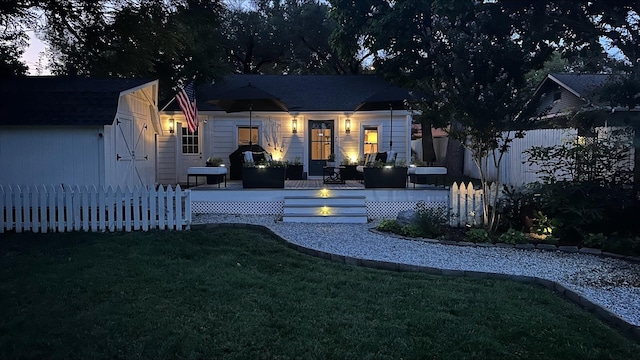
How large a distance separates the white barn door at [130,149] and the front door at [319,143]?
515cm

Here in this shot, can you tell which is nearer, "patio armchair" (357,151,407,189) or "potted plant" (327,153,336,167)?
"patio armchair" (357,151,407,189)

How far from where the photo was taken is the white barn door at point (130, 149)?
11.2 metres

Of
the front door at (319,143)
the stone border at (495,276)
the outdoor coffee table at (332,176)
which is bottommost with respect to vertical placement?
the stone border at (495,276)

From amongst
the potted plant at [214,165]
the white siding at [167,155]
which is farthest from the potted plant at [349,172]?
the white siding at [167,155]

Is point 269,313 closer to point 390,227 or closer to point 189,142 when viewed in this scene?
point 390,227

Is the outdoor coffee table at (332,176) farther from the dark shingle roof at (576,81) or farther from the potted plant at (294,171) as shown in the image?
the dark shingle roof at (576,81)

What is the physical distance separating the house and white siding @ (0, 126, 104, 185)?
557 centimetres

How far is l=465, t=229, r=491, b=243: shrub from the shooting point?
800 cm

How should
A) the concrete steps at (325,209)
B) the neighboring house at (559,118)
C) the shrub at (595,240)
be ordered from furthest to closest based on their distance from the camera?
the concrete steps at (325,209) → the neighboring house at (559,118) → the shrub at (595,240)

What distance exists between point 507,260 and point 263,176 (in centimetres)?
609

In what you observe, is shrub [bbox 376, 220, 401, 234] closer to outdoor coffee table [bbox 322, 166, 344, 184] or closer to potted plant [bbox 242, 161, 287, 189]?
potted plant [bbox 242, 161, 287, 189]

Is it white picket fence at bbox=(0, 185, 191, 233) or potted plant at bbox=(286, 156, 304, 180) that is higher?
potted plant at bbox=(286, 156, 304, 180)

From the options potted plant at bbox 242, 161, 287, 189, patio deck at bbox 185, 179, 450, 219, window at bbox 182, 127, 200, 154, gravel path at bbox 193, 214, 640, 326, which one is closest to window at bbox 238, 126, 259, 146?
window at bbox 182, 127, 200, 154

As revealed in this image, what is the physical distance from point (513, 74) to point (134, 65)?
6.20 m
